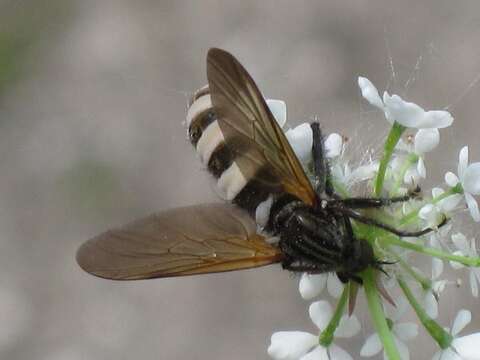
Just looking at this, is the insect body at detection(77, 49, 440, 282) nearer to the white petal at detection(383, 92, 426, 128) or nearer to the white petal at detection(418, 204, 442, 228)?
the white petal at detection(418, 204, 442, 228)

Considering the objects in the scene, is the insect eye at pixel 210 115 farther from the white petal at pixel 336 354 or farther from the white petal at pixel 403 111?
the white petal at pixel 336 354

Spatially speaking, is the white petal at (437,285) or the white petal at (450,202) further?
the white petal at (437,285)

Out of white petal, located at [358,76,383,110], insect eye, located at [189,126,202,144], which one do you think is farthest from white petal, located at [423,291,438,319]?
insect eye, located at [189,126,202,144]

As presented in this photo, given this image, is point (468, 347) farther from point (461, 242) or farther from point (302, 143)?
point (302, 143)

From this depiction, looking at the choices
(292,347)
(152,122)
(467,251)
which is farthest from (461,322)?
(152,122)

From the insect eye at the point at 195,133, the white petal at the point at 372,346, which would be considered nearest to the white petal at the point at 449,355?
the white petal at the point at 372,346
